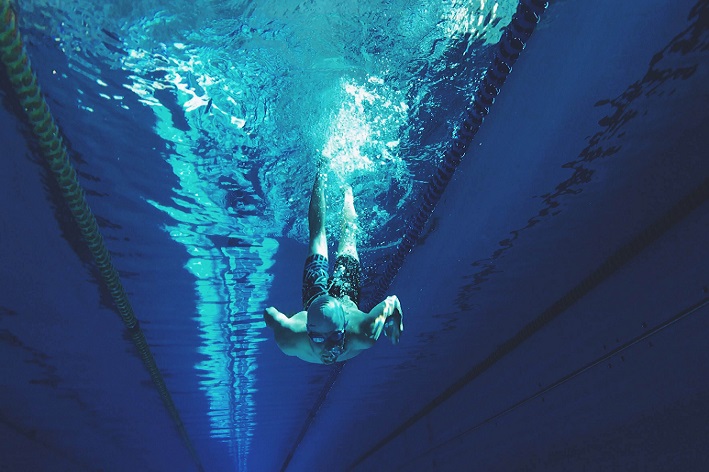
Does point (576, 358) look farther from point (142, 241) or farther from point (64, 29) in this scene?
point (64, 29)

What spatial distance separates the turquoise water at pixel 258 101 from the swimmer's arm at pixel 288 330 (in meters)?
1.06

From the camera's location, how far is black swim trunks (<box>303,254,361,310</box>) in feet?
12.6

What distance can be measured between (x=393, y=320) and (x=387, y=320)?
7.3 inches

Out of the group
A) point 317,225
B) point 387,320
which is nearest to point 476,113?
point 317,225

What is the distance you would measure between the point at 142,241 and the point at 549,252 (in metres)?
4.37

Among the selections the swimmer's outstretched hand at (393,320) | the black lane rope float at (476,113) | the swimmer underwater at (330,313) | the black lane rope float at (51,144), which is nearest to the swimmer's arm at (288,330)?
the swimmer underwater at (330,313)

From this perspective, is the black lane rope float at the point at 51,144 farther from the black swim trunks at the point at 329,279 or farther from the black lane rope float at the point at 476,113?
the black lane rope float at the point at 476,113

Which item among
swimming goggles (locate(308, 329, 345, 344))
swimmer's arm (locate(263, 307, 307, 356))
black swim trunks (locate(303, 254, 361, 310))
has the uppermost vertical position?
black swim trunks (locate(303, 254, 361, 310))

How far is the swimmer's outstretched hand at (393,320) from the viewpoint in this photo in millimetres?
3194

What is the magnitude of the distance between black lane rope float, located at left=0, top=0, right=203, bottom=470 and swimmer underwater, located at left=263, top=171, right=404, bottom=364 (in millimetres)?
1833

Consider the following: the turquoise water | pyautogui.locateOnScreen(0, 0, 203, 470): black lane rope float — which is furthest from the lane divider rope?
pyautogui.locateOnScreen(0, 0, 203, 470): black lane rope float

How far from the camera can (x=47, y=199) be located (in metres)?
3.58

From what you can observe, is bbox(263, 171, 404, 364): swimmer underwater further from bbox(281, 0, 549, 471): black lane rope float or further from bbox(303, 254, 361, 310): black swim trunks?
bbox(281, 0, 549, 471): black lane rope float

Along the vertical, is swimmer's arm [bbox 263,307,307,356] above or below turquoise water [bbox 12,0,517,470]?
below
